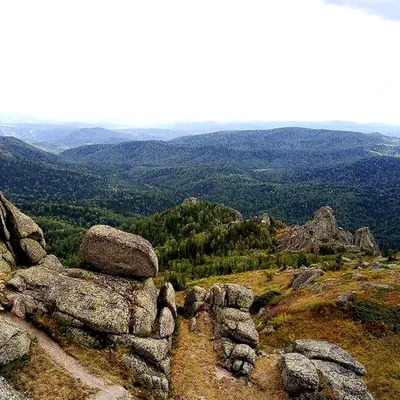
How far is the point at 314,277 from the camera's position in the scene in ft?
241

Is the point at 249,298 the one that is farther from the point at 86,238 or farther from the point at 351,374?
the point at 86,238

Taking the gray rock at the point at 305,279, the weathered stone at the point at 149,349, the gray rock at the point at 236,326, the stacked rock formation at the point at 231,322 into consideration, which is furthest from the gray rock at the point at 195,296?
the gray rock at the point at 305,279

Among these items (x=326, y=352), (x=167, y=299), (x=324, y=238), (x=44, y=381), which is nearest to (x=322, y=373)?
(x=326, y=352)

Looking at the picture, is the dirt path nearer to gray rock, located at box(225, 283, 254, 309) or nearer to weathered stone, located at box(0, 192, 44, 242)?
weathered stone, located at box(0, 192, 44, 242)

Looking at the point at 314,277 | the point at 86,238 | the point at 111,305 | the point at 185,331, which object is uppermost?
the point at 86,238

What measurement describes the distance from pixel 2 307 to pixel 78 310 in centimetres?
684

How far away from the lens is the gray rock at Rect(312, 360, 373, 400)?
1407 inches

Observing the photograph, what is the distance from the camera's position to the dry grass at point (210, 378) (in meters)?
36.1

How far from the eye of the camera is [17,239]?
160 ft

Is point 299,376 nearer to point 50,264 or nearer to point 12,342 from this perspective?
point 12,342

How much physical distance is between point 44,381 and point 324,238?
439 ft

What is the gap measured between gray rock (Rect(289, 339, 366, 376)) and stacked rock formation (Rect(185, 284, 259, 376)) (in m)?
5.13

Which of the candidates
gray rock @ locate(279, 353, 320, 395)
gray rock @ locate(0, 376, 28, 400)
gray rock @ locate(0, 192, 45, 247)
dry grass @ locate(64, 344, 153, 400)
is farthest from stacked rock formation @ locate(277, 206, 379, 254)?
gray rock @ locate(0, 376, 28, 400)

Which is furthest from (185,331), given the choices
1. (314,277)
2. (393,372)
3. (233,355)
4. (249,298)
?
(314,277)
